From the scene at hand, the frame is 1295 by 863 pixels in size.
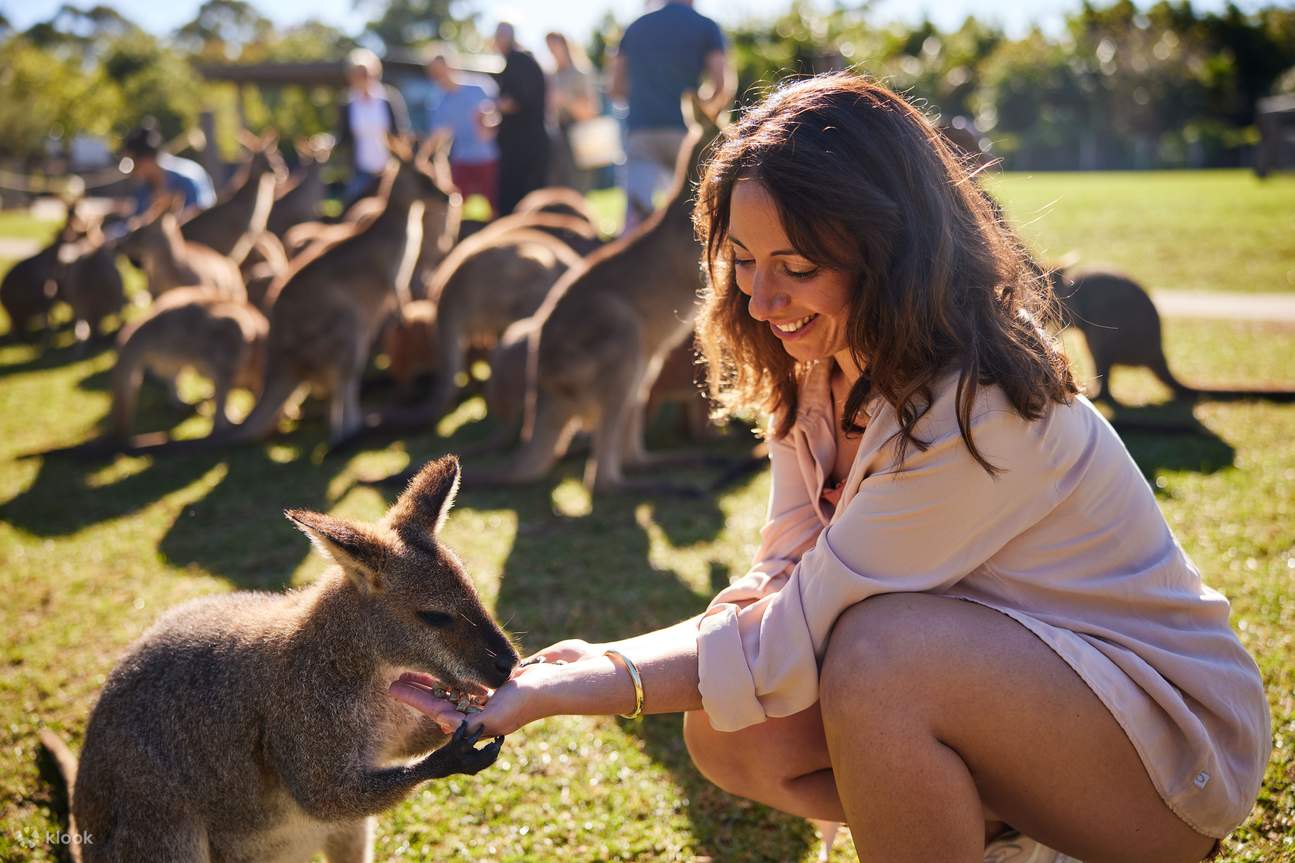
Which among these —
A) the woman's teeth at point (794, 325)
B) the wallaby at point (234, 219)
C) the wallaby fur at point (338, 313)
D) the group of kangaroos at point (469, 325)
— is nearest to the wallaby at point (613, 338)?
the group of kangaroos at point (469, 325)

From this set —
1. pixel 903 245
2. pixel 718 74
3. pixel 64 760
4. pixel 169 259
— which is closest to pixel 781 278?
pixel 903 245

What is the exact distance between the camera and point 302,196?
9398mm

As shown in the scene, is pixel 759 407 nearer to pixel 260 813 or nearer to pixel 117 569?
pixel 260 813

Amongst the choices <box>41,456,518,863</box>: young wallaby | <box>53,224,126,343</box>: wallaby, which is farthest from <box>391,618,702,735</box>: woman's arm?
<box>53,224,126,343</box>: wallaby

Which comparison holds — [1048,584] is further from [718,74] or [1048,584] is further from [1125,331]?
[718,74]

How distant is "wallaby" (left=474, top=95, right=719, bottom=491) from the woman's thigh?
2619mm

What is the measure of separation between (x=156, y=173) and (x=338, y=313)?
4492 millimetres

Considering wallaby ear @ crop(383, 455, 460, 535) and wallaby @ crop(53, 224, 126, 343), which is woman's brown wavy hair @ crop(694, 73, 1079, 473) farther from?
wallaby @ crop(53, 224, 126, 343)

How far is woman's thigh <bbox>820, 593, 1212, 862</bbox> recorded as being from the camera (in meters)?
1.52

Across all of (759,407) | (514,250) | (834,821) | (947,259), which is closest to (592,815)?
(834,821)

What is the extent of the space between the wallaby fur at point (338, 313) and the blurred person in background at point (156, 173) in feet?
8.59

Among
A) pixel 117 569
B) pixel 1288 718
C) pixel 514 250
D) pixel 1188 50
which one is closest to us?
pixel 1288 718

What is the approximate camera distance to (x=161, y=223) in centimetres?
696

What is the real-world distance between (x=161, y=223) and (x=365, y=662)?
608cm
